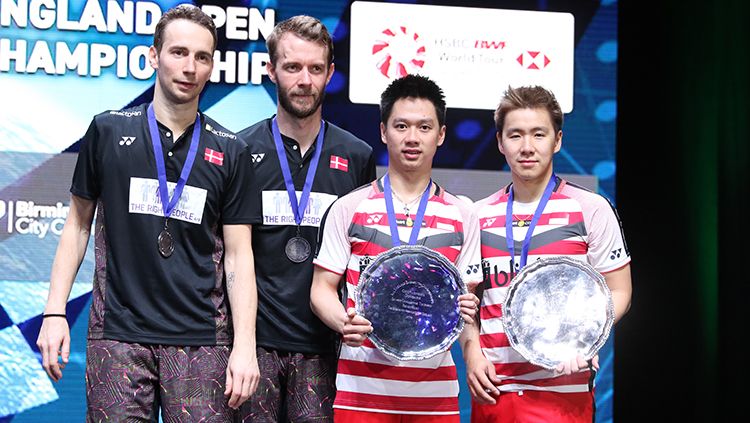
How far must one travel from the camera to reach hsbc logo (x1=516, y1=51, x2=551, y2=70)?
4820 mm

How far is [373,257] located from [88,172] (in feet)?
3.01

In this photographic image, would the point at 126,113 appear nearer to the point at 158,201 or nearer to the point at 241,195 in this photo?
the point at 158,201

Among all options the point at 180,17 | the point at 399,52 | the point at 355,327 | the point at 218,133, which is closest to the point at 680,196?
the point at 399,52

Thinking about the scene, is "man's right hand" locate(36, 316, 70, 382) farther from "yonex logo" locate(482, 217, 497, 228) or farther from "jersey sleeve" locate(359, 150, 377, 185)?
"yonex logo" locate(482, 217, 497, 228)

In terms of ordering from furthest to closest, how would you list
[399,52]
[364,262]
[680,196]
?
[680,196] < [399,52] < [364,262]

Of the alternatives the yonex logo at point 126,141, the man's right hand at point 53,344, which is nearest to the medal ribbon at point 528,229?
the yonex logo at point 126,141

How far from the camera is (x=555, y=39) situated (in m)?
4.84

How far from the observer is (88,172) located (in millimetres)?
2938

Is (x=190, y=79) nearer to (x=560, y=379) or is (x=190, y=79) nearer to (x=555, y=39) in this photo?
(x=560, y=379)

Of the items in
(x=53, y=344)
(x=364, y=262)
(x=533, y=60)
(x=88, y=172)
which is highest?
(x=533, y=60)

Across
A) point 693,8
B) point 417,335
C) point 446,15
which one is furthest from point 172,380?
point 693,8

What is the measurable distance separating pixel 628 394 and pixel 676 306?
522 millimetres

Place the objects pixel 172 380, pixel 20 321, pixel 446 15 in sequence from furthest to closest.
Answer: pixel 446 15 < pixel 20 321 < pixel 172 380

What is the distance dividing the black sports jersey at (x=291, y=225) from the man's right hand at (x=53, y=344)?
0.64 m
